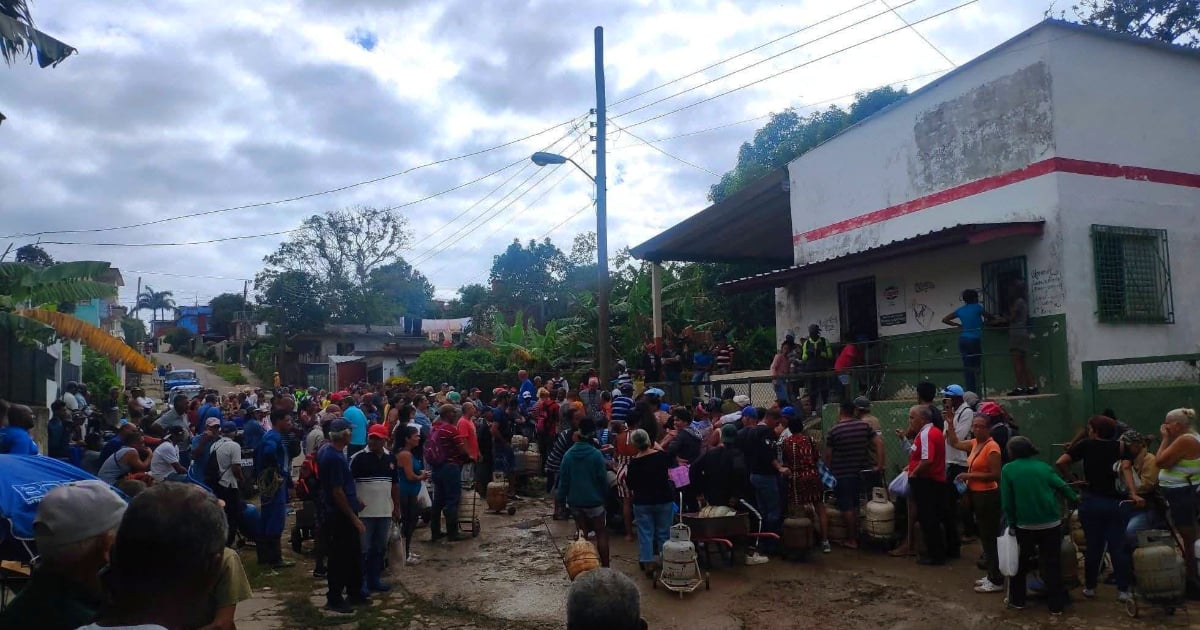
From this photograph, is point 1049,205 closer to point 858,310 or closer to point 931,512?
point 858,310

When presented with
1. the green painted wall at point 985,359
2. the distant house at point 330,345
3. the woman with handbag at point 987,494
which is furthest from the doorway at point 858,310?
the distant house at point 330,345

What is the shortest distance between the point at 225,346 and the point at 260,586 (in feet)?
219

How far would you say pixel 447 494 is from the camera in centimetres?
1140

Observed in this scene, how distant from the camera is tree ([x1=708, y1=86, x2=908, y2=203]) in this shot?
994 inches

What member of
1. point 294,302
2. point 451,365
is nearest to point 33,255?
point 294,302

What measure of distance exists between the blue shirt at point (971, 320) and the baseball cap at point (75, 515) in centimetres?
1233

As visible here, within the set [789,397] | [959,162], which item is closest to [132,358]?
[789,397]

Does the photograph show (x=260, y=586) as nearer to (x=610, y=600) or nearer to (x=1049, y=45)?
(x=610, y=600)

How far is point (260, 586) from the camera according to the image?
359 inches

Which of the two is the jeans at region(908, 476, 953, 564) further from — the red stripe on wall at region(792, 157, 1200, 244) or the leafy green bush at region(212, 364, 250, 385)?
the leafy green bush at region(212, 364, 250, 385)

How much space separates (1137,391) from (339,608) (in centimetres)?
1087

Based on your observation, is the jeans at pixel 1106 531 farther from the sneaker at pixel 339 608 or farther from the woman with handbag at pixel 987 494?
the sneaker at pixel 339 608

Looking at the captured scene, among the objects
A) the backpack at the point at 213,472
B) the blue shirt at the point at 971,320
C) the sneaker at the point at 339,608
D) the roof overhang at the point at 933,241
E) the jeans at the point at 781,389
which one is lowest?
the sneaker at the point at 339,608

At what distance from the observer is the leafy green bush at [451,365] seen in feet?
96.4
